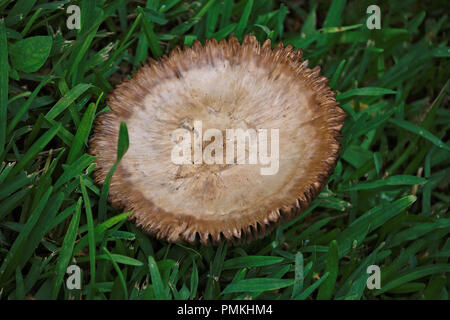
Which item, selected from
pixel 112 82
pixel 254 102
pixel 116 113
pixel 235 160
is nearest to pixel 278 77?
pixel 254 102

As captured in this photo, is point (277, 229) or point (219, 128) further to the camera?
point (277, 229)

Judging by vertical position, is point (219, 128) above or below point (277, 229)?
above

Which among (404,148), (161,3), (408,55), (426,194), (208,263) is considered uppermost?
(161,3)

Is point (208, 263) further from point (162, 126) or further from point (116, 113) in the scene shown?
point (116, 113)
